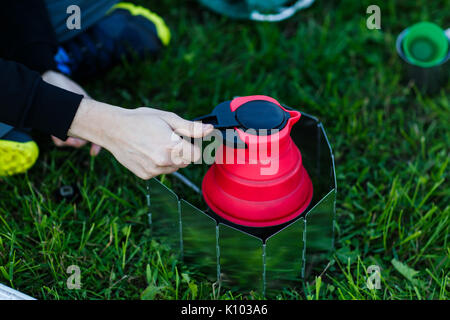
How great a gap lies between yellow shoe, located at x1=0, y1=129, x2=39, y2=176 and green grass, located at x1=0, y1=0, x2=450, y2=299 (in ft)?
0.21

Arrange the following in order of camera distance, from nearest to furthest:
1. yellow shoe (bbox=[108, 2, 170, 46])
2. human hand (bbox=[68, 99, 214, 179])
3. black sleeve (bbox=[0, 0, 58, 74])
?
human hand (bbox=[68, 99, 214, 179]), black sleeve (bbox=[0, 0, 58, 74]), yellow shoe (bbox=[108, 2, 170, 46])

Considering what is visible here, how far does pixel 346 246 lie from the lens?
5.01 ft

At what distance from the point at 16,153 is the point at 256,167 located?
0.73 metres

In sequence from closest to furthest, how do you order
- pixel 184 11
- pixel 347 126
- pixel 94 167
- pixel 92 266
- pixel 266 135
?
pixel 266 135 < pixel 92 266 < pixel 94 167 < pixel 347 126 < pixel 184 11

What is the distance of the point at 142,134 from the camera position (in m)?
1.21

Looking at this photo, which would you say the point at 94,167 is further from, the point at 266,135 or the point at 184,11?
the point at 184,11

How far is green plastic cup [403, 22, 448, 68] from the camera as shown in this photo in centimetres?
189

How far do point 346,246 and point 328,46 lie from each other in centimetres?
91

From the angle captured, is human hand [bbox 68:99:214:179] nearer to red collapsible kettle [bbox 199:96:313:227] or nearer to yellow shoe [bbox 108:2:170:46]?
red collapsible kettle [bbox 199:96:313:227]

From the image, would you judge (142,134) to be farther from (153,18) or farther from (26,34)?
(153,18)

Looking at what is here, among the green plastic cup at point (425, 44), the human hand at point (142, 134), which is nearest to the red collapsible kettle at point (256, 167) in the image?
the human hand at point (142, 134)

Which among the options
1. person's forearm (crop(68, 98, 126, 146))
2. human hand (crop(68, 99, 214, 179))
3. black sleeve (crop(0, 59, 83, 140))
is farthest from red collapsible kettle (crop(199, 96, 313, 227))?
black sleeve (crop(0, 59, 83, 140))

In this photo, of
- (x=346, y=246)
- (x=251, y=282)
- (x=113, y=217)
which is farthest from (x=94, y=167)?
(x=346, y=246)

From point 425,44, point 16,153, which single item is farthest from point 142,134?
point 425,44
